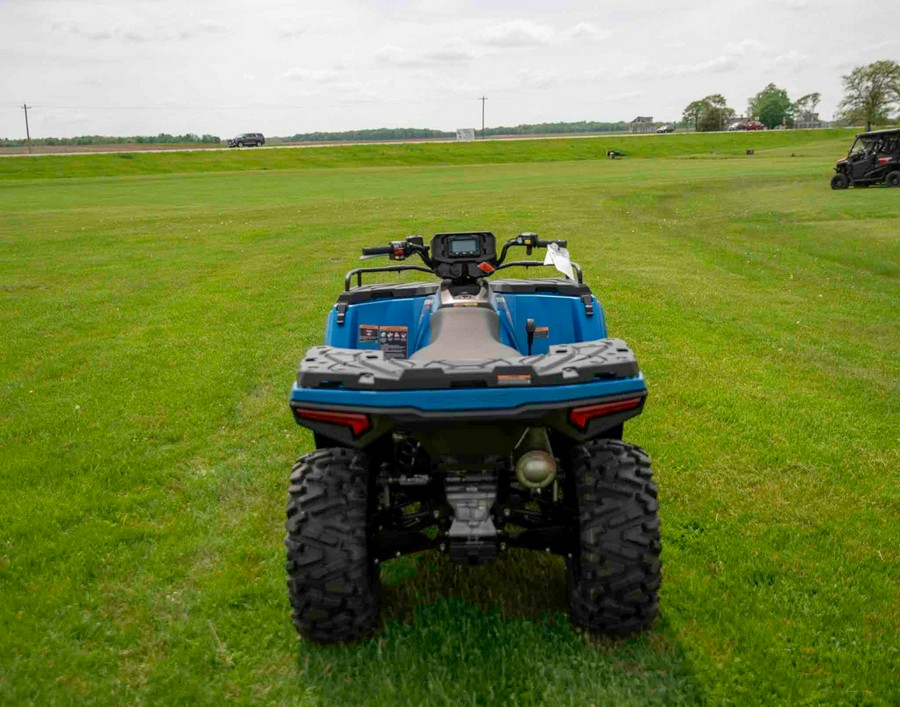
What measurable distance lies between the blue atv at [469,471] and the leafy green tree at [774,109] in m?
125

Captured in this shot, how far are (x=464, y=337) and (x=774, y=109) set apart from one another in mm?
128792

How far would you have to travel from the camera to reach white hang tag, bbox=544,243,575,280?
169 inches

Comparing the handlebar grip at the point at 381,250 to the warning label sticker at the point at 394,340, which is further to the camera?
the handlebar grip at the point at 381,250

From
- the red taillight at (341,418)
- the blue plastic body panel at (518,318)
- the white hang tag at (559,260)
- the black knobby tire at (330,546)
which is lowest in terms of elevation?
the black knobby tire at (330,546)

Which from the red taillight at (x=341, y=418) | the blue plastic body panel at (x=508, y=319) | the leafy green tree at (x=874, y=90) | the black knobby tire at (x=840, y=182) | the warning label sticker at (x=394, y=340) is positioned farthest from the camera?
the leafy green tree at (x=874, y=90)

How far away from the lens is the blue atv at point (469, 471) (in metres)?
2.82

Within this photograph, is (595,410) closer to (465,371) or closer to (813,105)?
(465,371)

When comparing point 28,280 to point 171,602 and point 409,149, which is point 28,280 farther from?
point 409,149

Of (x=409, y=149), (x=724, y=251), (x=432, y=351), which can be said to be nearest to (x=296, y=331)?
(x=432, y=351)

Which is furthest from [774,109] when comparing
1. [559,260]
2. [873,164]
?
[559,260]

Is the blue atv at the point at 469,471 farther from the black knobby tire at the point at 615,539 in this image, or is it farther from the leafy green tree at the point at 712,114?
the leafy green tree at the point at 712,114

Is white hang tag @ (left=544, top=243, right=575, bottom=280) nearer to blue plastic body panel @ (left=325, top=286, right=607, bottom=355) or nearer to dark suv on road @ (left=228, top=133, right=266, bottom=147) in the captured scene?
blue plastic body panel @ (left=325, top=286, right=607, bottom=355)

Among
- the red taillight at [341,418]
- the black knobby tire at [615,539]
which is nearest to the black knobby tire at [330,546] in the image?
the red taillight at [341,418]

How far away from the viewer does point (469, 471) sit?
3176 millimetres
